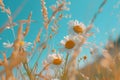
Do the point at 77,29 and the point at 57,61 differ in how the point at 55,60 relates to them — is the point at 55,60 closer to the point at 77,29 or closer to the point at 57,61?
the point at 57,61

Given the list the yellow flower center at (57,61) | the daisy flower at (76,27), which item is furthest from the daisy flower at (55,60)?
the daisy flower at (76,27)

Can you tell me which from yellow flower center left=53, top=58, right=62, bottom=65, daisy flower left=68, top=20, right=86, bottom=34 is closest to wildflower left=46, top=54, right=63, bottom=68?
yellow flower center left=53, top=58, right=62, bottom=65

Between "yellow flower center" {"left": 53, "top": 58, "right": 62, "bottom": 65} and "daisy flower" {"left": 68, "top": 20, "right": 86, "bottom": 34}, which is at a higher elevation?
"daisy flower" {"left": 68, "top": 20, "right": 86, "bottom": 34}

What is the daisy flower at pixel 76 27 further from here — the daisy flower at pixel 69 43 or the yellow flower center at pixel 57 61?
the yellow flower center at pixel 57 61

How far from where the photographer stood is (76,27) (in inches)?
63.0

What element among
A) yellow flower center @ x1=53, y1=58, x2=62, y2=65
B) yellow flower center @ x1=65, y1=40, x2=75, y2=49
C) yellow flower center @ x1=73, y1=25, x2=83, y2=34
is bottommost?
yellow flower center @ x1=53, y1=58, x2=62, y2=65

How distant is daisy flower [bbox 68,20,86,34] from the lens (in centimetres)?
150

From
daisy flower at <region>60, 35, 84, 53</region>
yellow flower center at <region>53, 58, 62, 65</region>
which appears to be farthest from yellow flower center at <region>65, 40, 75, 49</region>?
yellow flower center at <region>53, 58, 62, 65</region>

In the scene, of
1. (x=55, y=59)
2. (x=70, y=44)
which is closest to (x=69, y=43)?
(x=70, y=44)

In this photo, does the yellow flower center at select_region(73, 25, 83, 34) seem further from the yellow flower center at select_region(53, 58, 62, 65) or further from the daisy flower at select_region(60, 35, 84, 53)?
the yellow flower center at select_region(53, 58, 62, 65)

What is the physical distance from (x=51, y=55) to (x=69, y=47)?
12 centimetres

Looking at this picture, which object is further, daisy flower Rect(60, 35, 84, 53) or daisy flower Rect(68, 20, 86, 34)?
daisy flower Rect(68, 20, 86, 34)

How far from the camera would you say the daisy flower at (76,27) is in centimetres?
150

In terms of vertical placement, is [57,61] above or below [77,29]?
below
